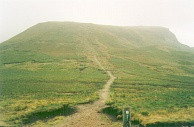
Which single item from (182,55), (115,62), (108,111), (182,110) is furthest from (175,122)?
(182,55)

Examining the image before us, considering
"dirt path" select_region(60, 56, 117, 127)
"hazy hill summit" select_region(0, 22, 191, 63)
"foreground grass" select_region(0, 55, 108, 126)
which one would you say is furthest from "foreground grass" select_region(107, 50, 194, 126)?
"hazy hill summit" select_region(0, 22, 191, 63)

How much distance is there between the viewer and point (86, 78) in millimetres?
55938

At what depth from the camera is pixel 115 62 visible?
79.2 metres

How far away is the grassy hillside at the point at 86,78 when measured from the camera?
1277 inches

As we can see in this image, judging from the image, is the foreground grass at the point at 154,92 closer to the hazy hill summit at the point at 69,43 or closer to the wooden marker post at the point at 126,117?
the wooden marker post at the point at 126,117

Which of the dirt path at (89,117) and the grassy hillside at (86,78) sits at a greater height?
the grassy hillside at (86,78)

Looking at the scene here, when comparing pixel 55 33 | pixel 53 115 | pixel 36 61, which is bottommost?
pixel 53 115

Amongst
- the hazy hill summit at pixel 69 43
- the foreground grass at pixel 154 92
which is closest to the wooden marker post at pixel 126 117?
the foreground grass at pixel 154 92

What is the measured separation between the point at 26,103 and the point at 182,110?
21061 millimetres

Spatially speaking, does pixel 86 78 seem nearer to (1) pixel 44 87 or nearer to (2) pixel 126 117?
(1) pixel 44 87

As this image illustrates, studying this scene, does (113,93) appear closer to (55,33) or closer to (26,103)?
(26,103)

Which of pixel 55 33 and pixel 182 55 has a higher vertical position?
pixel 55 33

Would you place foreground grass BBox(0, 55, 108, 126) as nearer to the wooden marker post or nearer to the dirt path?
the dirt path

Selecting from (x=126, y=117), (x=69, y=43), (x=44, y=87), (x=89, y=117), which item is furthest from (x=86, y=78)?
(x=69, y=43)
